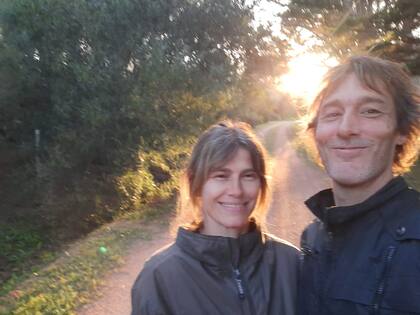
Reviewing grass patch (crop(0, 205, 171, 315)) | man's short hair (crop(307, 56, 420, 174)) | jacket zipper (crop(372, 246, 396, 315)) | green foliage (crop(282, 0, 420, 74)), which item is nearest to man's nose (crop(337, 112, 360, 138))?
man's short hair (crop(307, 56, 420, 174))

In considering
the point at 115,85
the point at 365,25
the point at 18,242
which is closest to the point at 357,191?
the point at 115,85

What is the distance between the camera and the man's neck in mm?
2023

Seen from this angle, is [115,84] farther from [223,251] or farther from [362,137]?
[362,137]

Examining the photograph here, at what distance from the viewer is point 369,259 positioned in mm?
1792

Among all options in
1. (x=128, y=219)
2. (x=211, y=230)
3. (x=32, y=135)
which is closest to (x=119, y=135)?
(x=128, y=219)

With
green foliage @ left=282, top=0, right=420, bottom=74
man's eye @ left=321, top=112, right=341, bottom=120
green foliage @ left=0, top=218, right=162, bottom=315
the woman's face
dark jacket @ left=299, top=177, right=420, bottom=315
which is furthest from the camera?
green foliage @ left=282, top=0, right=420, bottom=74

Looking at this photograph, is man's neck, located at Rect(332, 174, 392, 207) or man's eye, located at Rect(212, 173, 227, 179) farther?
man's eye, located at Rect(212, 173, 227, 179)

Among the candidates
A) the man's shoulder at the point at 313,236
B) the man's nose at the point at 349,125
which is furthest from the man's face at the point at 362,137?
the man's shoulder at the point at 313,236

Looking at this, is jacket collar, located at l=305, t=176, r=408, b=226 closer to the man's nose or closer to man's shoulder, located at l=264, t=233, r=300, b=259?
the man's nose

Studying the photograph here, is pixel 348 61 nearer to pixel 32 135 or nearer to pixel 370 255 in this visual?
pixel 370 255

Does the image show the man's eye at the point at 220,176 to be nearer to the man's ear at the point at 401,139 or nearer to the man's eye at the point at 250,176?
the man's eye at the point at 250,176

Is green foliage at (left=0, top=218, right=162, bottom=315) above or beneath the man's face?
beneath

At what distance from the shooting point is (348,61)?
2.17 metres

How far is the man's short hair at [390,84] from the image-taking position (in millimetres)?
2061
